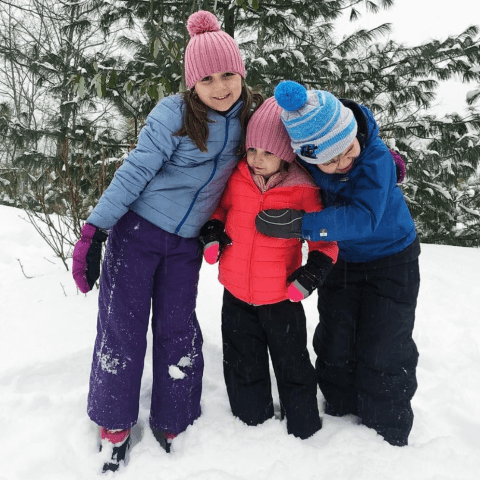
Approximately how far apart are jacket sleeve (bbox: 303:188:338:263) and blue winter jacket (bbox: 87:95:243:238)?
0.36m

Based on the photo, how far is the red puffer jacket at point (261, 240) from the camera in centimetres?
168

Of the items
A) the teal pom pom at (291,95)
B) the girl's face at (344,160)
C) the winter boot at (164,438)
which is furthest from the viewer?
the winter boot at (164,438)

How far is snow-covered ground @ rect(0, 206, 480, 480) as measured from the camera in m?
1.64

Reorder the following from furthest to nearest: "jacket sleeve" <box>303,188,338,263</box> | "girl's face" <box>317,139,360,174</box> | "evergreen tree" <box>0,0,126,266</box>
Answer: "evergreen tree" <box>0,0,126,266</box>
"jacket sleeve" <box>303,188,338,263</box>
"girl's face" <box>317,139,360,174</box>

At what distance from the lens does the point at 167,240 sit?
171 centimetres

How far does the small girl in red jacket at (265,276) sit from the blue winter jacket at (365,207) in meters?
0.12

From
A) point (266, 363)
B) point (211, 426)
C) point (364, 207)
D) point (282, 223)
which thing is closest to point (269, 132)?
point (282, 223)

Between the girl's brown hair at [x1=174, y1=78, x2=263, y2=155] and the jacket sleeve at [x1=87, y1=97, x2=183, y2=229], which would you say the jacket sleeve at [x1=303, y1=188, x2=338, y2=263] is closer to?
the girl's brown hair at [x1=174, y1=78, x2=263, y2=155]

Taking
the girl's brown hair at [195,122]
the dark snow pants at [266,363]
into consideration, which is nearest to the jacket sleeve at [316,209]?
the dark snow pants at [266,363]

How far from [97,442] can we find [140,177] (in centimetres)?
121

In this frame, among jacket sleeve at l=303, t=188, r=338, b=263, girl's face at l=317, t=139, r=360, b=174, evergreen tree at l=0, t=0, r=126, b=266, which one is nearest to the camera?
girl's face at l=317, t=139, r=360, b=174

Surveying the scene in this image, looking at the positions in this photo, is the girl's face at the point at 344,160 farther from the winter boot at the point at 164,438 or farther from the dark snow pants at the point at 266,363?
the winter boot at the point at 164,438

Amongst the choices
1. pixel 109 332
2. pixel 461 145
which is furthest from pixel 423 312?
pixel 461 145

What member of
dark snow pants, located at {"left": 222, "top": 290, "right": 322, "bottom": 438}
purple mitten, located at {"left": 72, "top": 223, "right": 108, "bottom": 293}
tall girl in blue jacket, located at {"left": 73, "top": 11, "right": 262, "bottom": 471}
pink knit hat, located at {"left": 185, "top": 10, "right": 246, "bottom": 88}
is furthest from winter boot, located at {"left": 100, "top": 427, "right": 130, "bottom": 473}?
pink knit hat, located at {"left": 185, "top": 10, "right": 246, "bottom": 88}
